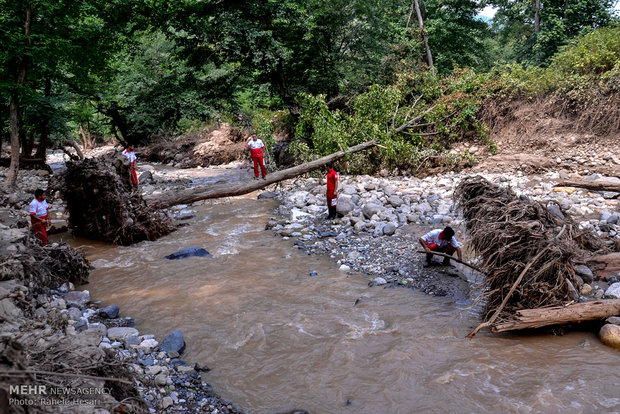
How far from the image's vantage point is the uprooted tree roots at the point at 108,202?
923 centimetres

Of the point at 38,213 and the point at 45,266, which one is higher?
the point at 38,213

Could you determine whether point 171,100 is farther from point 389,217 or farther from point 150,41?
point 389,217

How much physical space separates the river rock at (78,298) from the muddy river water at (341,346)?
0.67 ft

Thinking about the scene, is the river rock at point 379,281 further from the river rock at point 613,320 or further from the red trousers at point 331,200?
the red trousers at point 331,200

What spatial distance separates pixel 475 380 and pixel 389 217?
18.2ft

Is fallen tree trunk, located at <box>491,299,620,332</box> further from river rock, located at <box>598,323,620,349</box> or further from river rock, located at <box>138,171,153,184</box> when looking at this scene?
river rock, located at <box>138,171,153,184</box>

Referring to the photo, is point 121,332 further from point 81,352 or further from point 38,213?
point 38,213

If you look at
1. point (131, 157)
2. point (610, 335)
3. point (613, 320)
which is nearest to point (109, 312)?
point (610, 335)

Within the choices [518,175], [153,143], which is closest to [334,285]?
[518,175]

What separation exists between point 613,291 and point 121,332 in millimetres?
6677

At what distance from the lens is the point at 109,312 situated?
5.96 metres

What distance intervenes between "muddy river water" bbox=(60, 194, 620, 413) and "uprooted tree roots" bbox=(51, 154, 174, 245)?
1831 millimetres

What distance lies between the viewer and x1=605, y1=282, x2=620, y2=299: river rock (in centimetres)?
525

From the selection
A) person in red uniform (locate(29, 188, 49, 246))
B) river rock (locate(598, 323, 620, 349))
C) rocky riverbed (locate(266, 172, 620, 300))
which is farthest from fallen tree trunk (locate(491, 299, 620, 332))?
person in red uniform (locate(29, 188, 49, 246))
